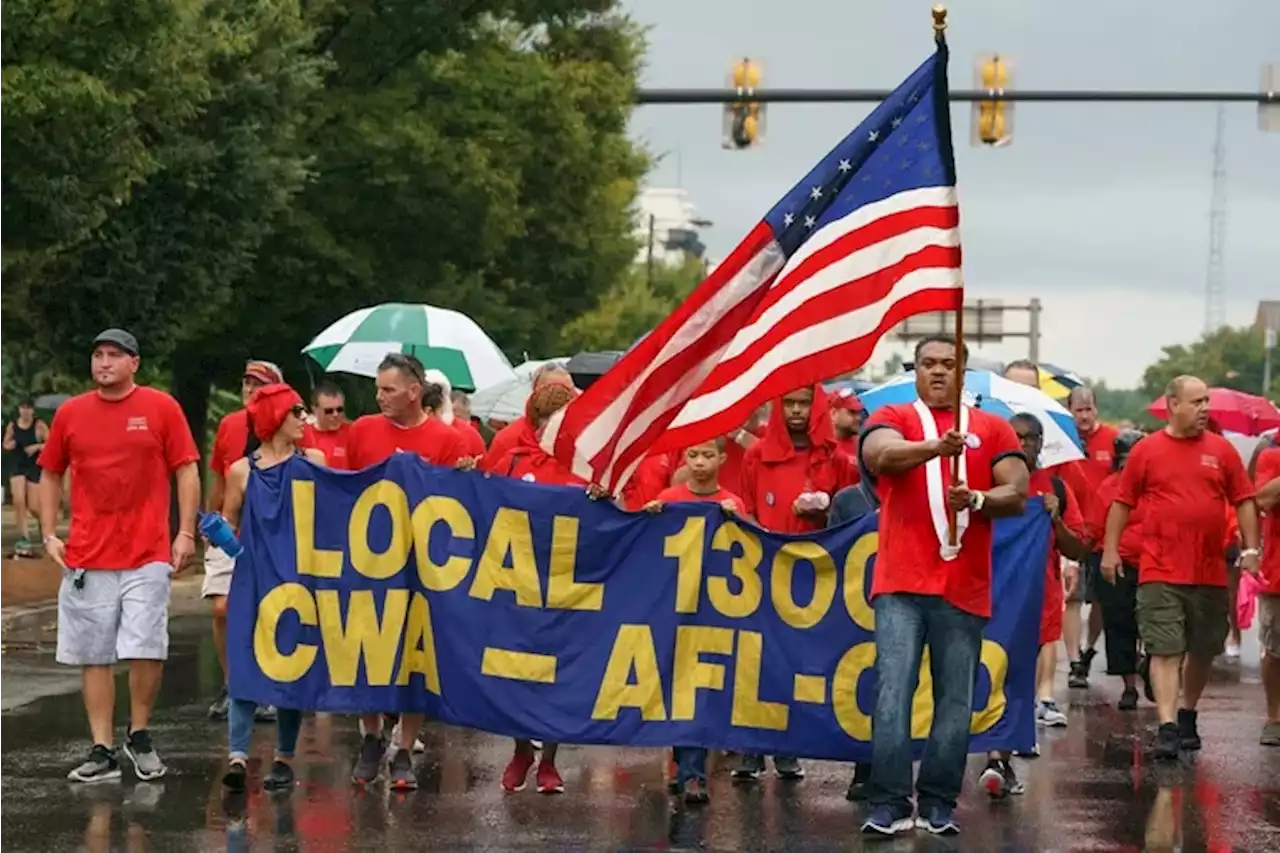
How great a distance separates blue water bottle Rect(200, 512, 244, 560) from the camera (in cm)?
1131

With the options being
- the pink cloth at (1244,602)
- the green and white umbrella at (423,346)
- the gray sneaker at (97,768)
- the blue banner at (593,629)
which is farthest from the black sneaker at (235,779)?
the pink cloth at (1244,602)

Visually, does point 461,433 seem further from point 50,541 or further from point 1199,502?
point 1199,502

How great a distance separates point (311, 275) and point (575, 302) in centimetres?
1181

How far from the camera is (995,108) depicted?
1001 inches

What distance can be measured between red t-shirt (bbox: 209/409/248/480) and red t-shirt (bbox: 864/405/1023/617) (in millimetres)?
4719

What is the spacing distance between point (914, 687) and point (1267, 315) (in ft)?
495

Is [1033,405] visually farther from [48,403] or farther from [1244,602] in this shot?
[48,403]

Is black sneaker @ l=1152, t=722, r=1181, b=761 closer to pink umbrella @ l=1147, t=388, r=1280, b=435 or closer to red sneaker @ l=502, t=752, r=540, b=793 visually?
red sneaker @ l=502, t=752, r=540, b=793

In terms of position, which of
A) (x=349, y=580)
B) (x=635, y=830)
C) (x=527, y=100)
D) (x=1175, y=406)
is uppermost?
(x=527, y=100)

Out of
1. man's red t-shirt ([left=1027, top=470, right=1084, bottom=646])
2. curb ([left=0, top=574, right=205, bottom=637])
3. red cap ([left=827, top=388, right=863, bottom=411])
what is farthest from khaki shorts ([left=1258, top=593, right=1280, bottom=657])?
curb ([left=0, top=574, right=205, bottom=637])

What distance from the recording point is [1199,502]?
13609 millimetres

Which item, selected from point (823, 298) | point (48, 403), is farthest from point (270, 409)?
point (48, 403)

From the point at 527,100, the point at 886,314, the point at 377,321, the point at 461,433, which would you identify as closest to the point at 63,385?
the point at 527,100

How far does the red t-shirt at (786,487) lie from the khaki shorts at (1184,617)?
92.7 inches
